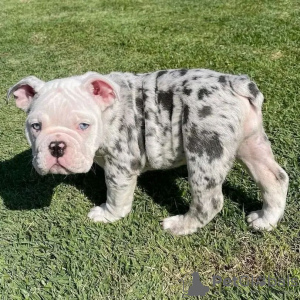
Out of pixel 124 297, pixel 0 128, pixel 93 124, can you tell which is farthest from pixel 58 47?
pixel 124 297

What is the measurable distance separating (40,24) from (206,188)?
32.3ft

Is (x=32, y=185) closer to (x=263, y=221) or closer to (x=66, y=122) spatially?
(x=66, y=122)

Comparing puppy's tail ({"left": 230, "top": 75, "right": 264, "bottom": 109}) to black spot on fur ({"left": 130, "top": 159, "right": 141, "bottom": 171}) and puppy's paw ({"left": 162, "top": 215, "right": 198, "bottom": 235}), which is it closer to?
black spot on fur ({"left": 130, "top": 159, "right": 141, "bottom": 171})

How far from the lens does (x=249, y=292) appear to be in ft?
9.99

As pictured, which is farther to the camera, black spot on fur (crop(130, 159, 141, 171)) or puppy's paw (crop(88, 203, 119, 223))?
puppy's paw (crop(88, 203, 119, 223))

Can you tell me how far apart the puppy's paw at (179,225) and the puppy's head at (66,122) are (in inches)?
42.9

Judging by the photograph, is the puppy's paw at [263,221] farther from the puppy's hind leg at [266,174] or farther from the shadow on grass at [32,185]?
the shadow on grass at [32,185]

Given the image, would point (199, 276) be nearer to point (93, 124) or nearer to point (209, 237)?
point (209, 237)

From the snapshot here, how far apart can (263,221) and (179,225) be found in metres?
0.77

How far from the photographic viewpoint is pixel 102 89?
3.18 metres

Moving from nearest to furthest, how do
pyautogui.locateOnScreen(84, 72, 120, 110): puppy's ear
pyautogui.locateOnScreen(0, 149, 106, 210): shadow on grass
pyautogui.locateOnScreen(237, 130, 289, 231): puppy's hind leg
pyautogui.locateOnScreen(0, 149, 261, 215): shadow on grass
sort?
1. pyautogui.locateOnScreen(84, 72, 120, 110): puppy's ear
2. pyautogui.locateOnScreen(237, 130, 289, 231): puppy's hind leg
3. pyautogui.locateOnScreen(0, 149, 261, 215): shadow on grass
4. pyautogui.locateOnScreen(0, 149, 106, 210): shadow on grass

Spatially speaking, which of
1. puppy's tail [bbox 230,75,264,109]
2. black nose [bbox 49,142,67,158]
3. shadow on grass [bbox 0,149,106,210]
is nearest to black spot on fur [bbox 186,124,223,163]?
puppy's tail [bbox 230,75,264,109]

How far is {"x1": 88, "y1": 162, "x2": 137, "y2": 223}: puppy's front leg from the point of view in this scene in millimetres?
3521

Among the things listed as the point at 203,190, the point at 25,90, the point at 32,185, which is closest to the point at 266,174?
the point at 203,190
